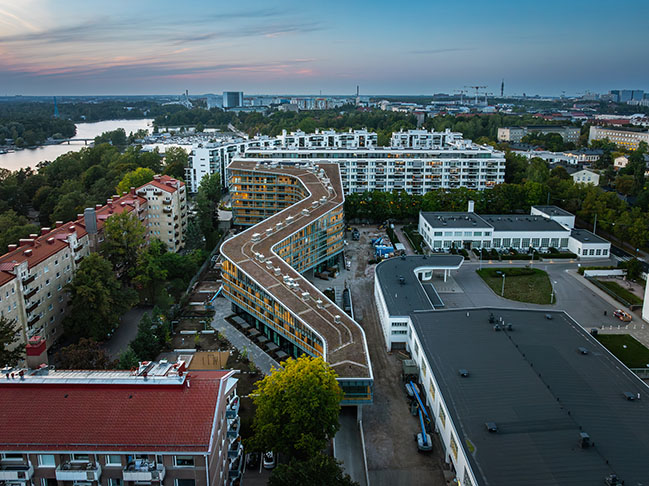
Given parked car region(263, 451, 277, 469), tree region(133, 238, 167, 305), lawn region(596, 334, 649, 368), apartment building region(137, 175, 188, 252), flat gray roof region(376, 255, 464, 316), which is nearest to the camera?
parked car region(263, 451, 277, 469)

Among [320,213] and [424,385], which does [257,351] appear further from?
[320,213]

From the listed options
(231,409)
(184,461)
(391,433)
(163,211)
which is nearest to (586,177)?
(163,211)

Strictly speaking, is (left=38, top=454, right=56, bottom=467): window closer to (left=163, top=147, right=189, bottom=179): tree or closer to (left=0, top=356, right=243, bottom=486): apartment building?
(left=0, top=356, right=243, bottom=486): apartment building

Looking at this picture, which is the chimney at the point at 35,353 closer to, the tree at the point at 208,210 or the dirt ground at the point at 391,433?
Answer: the dirt ground at the point at 391,433

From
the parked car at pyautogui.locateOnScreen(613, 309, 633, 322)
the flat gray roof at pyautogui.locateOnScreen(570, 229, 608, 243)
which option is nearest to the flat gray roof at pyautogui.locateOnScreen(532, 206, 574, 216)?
the flat gray roof at pyautogui.locateOnScreen(570, 229, 608, 243)

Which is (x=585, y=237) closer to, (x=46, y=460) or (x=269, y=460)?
(x=269, y=460)

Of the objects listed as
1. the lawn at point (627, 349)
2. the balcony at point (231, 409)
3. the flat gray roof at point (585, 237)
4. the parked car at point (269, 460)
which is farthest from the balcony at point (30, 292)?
the flat gray roof at point (585, 237)
